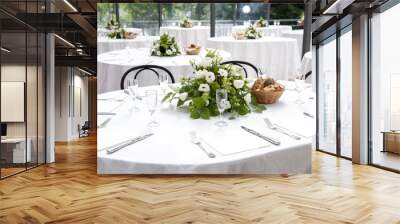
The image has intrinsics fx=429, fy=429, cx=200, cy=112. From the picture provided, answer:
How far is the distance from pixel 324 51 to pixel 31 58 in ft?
19.5

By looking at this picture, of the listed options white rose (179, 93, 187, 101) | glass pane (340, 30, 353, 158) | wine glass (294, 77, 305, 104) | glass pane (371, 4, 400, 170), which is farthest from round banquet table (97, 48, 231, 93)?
glass pane (340, 30, 353, 158)

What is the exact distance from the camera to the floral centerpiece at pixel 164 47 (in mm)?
5527

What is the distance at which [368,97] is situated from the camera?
6.93m

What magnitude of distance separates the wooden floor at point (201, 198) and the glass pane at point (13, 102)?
258mm

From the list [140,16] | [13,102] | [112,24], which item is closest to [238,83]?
[140,16]

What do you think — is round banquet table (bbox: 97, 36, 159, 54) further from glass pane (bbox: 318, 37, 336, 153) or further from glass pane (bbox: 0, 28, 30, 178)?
glass pane (bbox: 318, 37, 336, 153)

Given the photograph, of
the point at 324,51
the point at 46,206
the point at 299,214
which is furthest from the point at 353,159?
the point at 46,206

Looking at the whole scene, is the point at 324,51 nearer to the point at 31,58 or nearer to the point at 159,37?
the point at 159,37

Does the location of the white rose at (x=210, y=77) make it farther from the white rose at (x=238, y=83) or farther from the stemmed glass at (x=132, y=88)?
the stemmed glass at (x=132, y=88)

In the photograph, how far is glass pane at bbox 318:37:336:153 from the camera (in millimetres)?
8703

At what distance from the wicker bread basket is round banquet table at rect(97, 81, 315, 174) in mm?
125

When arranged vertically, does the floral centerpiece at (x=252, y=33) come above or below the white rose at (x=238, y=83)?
above

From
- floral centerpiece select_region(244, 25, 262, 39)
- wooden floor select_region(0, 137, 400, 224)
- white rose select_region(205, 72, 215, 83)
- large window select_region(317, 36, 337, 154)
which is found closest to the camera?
wooden floor select_region(0, 137, 400, 224)

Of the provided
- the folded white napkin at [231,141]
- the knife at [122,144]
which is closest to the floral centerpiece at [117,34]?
the knife at [122,144]
